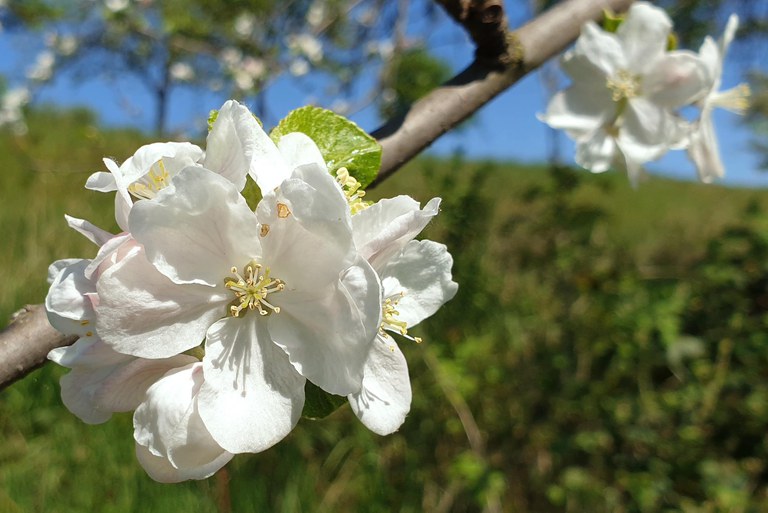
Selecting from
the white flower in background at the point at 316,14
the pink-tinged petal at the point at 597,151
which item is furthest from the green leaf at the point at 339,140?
the white flower in background at the point at 316,14

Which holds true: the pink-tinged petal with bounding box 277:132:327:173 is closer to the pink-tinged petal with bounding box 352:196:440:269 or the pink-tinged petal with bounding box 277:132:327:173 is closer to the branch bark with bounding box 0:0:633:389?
the pink-tinged petal with bounding box 352:196:440:269

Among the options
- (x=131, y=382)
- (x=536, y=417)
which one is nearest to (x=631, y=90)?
(x=131, y=382)

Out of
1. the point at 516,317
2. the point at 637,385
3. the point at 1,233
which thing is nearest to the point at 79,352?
the point at 637,385

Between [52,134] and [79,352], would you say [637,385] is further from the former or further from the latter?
[52,134]

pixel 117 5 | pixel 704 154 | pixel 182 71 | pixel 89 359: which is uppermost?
pixel 89 359

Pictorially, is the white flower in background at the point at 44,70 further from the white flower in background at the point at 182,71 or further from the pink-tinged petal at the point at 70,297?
the pink-tinged petal at the point at 70,297

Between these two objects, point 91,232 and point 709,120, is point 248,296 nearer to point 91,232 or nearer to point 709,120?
point 91,232
